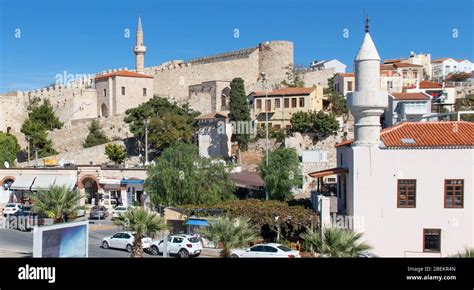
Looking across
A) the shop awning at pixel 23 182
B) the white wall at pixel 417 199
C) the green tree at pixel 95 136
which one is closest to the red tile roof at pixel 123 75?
the green tree at pixel 95 136

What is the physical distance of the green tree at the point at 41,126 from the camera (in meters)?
41.2

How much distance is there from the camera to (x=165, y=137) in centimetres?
3478

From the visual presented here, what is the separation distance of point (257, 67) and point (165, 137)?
57.0ft

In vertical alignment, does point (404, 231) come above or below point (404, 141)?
below

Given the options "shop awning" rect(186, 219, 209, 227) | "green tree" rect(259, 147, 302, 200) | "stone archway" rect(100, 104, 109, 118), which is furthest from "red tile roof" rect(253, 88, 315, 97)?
"shop awning" rect(186, 219, 209, 227)

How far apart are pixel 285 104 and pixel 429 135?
21.4 metres

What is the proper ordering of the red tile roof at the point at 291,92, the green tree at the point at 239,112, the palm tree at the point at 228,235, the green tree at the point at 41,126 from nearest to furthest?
the palm tree at the point at 228,235 < the green tree at the point at 239,112 < the red tile roof at the point at 291,92 < the green tree at the point at 41,126

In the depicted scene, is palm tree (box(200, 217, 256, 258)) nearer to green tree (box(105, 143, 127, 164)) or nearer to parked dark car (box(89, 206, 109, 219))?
parked dark car (box(89, 206, 109, 219))

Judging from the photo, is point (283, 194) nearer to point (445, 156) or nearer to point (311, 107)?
point (445, 156)

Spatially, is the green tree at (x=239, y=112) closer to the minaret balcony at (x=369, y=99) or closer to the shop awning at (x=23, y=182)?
the shop awning at (x=23, y=182)

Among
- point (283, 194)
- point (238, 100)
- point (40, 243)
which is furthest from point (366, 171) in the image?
point (238, 100)

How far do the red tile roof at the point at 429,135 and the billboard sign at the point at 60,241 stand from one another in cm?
891

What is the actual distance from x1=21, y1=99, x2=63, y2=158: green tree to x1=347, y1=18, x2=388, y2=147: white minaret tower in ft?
91.2

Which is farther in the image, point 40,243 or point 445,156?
point 445,156
